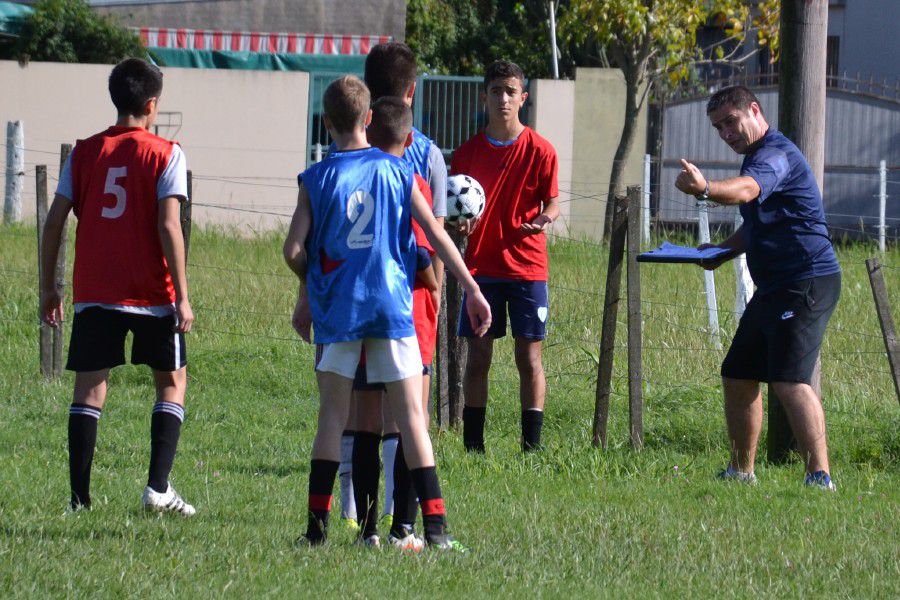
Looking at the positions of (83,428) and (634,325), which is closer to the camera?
(83,428)

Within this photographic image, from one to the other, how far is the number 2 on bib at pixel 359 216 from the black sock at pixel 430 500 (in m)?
0.84

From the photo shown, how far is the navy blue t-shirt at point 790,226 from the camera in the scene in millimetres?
6184

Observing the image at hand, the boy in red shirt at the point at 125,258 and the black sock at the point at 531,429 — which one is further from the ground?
the boy in red shirt at the point at 125,258

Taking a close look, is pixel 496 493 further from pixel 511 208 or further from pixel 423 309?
pixel 511 208

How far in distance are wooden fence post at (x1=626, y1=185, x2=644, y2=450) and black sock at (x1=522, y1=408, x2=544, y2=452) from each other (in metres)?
0.59

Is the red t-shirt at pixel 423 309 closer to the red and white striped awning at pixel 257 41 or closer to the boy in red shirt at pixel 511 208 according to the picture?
the boy in red shirt at pixel 511 208

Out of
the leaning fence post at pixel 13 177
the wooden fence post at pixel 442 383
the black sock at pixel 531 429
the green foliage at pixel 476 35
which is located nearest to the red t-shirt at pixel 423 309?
the black sock at pixel 531 429

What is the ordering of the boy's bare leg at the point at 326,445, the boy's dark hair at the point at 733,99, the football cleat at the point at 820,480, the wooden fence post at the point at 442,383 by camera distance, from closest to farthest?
the boy's bare leg at the point at 326,445 < the boy's dark hair at the point at 733,99 < the football cleat at the point at 820,480 < the wooden fence post at the point at 442,383

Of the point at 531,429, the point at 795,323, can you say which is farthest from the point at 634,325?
the point at 795,323

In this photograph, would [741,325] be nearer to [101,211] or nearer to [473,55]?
[101,211]

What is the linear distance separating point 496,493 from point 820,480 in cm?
162

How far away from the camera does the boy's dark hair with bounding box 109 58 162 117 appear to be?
5.26 metres

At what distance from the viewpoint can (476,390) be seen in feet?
23.7

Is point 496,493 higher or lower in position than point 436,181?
lower
